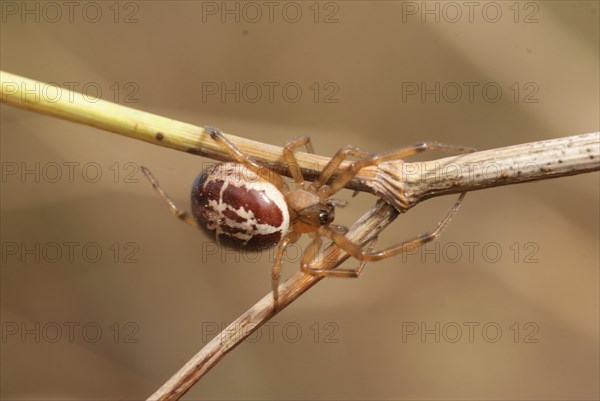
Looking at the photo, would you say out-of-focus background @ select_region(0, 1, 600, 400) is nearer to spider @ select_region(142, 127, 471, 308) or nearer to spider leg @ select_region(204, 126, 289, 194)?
spider @ select_region(142, 127, 471, 308)

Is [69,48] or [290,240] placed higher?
[69,48]

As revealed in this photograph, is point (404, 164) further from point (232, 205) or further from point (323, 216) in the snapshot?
point (323, 216)

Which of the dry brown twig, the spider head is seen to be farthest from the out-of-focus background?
the dry brown twig

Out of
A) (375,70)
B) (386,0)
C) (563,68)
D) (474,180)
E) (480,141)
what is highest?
(386,0)

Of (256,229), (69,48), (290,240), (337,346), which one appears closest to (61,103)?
(256,229)

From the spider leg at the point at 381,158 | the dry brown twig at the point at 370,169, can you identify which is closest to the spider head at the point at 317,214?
the spider leg at the point at 381,158

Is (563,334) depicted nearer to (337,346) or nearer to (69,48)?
(337,346)

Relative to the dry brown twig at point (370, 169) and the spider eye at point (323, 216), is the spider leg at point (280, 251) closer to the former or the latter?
the spider eye at point (323, 216)
